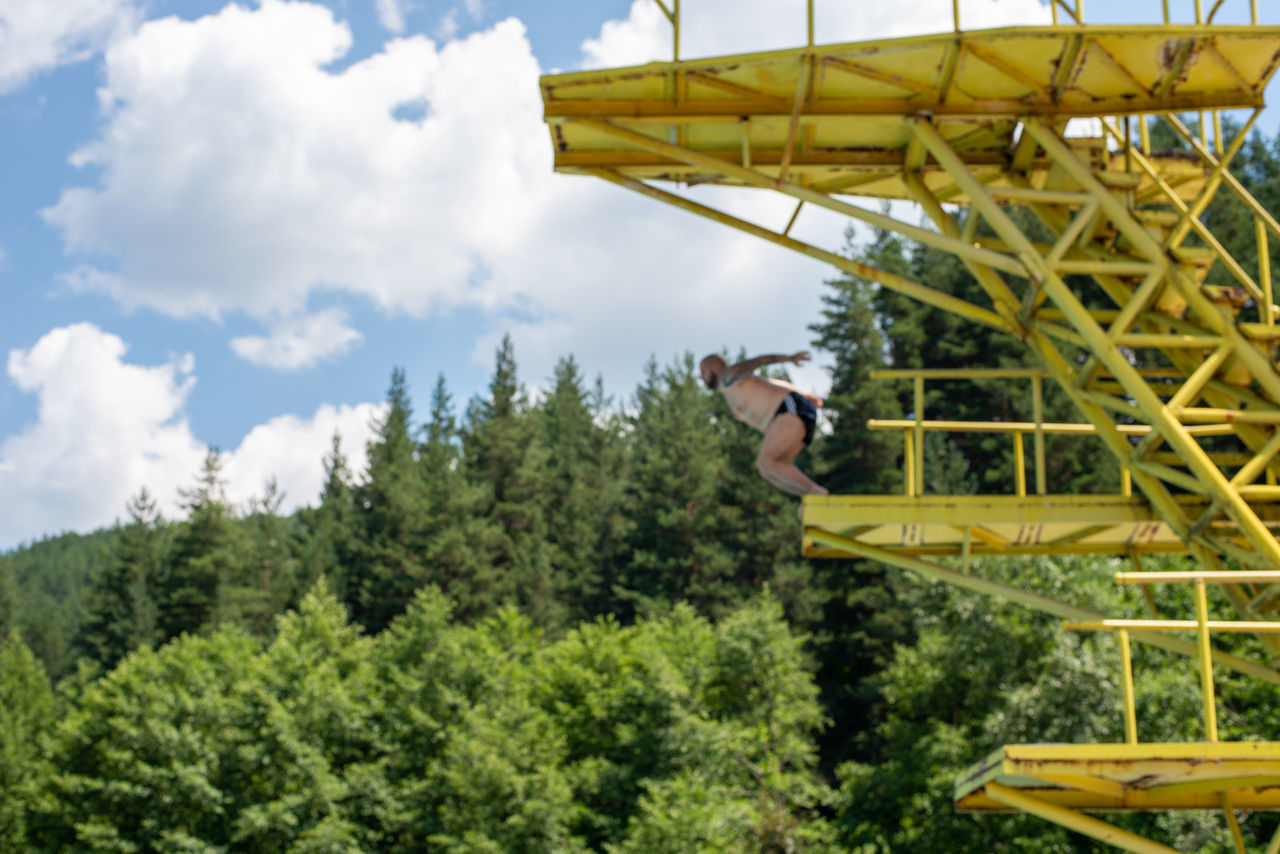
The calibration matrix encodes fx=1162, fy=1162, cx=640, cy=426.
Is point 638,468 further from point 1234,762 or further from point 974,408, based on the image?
point 1234,762

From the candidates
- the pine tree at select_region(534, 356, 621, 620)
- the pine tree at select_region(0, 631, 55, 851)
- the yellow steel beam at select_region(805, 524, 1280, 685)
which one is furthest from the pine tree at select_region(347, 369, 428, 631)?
the yellow steel beam at select_region(805, 524, 1280, 685)

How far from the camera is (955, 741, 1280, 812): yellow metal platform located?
20.4ft

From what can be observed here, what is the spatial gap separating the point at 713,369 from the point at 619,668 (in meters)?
30.8

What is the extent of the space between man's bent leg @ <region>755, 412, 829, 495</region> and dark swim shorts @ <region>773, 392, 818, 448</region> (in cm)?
4

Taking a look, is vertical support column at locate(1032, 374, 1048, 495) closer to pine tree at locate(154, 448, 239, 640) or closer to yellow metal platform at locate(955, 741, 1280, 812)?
yellow metal platform at locate(955, 741, 1280, 812)

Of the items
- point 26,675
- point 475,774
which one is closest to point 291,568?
point 26,675

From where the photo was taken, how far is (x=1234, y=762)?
620cm

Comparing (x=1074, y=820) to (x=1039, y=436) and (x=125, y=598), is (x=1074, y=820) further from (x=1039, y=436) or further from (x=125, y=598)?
(x=125, y=598)

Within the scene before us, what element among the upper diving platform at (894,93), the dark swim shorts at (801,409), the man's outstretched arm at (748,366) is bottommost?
the dark swim shorts at (801,409)

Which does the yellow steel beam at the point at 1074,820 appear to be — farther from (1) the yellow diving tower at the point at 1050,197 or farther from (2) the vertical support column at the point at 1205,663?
(2) the vertical support column at the point at 1205,663

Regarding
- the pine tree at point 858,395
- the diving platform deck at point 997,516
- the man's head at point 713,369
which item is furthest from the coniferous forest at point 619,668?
the man's head at point 713,369

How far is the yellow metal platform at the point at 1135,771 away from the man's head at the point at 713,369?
4164mm

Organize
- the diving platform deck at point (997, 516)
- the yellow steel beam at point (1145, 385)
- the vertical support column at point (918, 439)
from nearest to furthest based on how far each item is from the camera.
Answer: the yellow steel beam at point (1145, 385) < the diving platform deck at point (997, 516) < the vertical support column at point (918, 439)

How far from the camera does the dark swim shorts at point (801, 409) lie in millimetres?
9914
